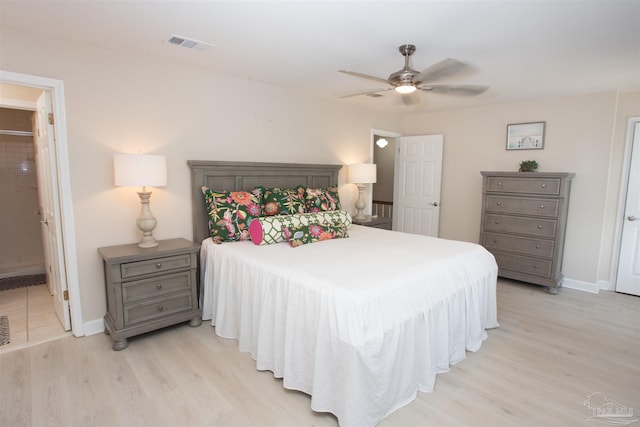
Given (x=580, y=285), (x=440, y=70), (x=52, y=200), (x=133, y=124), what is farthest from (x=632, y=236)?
(x=52, y=200)

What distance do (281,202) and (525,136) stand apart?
334 centimetres

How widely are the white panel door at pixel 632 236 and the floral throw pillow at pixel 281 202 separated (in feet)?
12.4

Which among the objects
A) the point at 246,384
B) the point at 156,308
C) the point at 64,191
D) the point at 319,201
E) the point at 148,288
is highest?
the point at 64,191

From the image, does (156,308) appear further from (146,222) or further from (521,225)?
(521,225)

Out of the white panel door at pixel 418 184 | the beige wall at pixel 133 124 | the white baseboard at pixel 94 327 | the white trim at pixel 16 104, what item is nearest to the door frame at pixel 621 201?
the white panel door at pixel 418 184

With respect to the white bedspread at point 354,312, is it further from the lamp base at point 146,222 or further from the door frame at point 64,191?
the door frame at point 64,191

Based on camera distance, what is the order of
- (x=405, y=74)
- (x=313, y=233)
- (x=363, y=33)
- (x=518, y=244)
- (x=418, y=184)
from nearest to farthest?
(x=363, y=33), (x=405, y=74), (x=313, y=233), (x=518, y=244), (x=418, y=184)

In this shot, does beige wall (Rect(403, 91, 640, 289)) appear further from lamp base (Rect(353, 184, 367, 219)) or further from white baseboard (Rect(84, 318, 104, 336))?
white baseboard (Rect(84, 318, 104, 336))

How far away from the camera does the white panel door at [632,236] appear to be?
3867 millimetres

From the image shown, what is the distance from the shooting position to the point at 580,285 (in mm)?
4184

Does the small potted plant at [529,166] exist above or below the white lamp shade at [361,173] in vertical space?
above

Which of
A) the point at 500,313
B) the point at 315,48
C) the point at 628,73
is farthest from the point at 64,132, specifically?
the point at 628,73

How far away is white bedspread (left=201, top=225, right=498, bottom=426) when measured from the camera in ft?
5.97

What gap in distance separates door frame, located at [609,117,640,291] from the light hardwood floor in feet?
4.05
